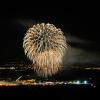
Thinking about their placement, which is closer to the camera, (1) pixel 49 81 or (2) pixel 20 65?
(1) pixel 49 81

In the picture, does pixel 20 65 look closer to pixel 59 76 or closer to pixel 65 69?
pixel 65 69

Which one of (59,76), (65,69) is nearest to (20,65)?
(65,69)

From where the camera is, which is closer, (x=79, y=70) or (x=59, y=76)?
(x=59, y=76)
